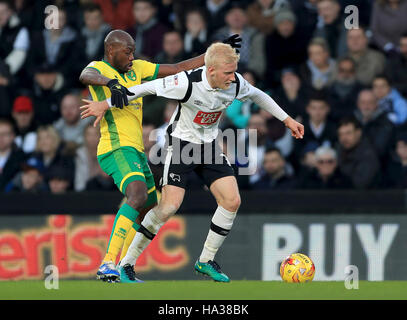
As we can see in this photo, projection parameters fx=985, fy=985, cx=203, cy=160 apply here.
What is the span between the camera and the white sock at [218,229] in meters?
9.23

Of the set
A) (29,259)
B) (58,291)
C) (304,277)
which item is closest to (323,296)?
(304,277)

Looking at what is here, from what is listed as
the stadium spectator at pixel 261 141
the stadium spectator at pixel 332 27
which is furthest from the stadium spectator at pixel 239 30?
the stadium spectator at pixel 261 141

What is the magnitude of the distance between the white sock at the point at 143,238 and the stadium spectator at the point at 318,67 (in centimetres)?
522

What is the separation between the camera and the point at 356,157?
1273cm

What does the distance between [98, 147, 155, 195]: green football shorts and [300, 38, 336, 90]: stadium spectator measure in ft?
17.2

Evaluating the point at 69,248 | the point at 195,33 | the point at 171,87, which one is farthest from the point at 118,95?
the point at 195,33

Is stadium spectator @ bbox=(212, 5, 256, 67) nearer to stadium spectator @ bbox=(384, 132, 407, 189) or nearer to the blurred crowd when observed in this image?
the blurred crowd

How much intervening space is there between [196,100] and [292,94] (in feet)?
15.9

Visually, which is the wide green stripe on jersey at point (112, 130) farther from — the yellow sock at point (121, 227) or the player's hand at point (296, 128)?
the player's hand at point (296, 128)

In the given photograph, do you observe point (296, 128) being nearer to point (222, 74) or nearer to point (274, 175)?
point (222, 74)

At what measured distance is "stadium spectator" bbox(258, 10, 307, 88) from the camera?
46.9ft

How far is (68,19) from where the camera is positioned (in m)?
15.3

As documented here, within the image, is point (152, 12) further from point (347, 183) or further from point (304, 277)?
point (304, 277)

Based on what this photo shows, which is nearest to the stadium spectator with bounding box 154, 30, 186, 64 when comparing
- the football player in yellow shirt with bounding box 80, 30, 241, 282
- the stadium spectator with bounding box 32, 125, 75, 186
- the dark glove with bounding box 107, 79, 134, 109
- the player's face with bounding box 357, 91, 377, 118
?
the stadium spectator with bounding box 32, 125, 75, 186
